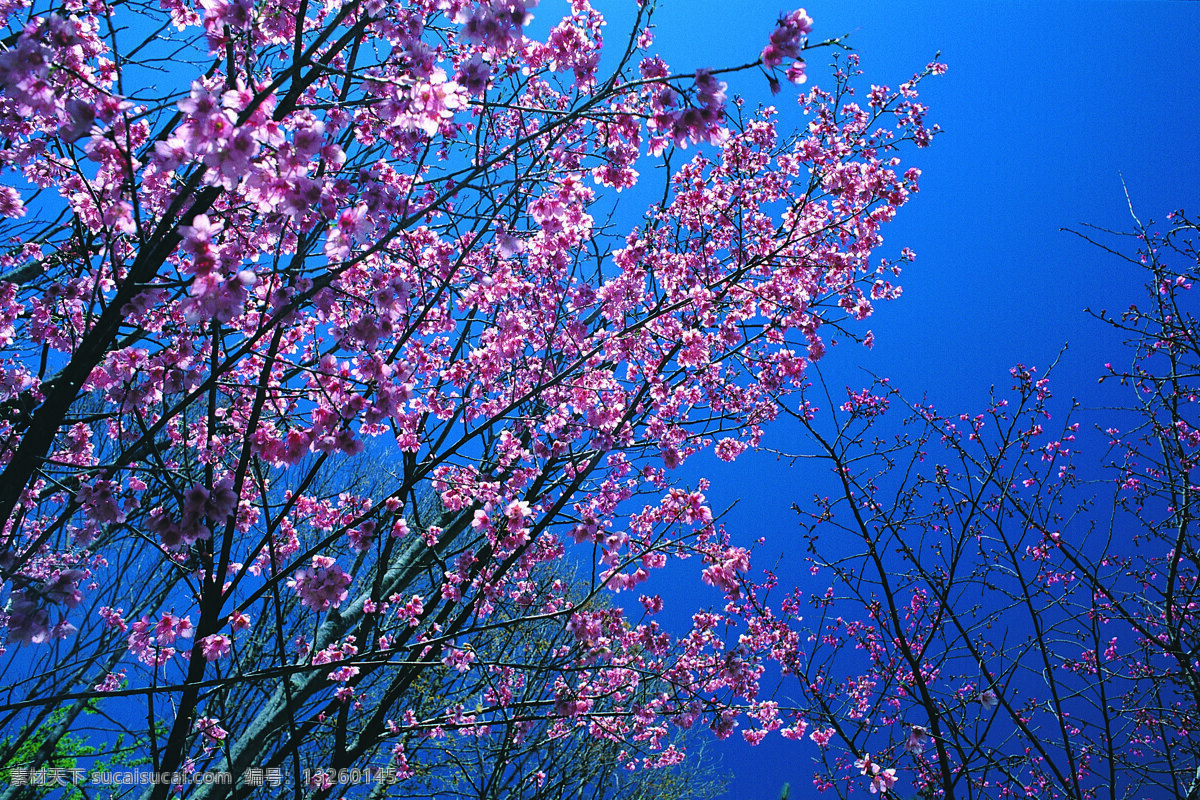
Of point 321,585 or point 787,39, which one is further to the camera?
point 321,585

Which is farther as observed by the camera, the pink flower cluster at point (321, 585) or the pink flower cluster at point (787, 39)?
the pink flower cluster at point (321, 585)

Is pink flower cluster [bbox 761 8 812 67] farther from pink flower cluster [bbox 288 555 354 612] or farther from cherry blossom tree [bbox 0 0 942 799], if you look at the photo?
pink flower cluster [bbox 288 555 354 612]

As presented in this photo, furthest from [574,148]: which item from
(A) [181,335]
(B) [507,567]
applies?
(B) [507,567]

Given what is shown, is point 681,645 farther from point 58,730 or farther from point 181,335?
point 58,730

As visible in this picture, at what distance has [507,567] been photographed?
452cm

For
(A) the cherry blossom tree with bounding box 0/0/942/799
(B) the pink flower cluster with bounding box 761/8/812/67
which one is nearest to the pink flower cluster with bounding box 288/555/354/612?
(A) the cherry blossom tree with bounding box 0/0/942/799

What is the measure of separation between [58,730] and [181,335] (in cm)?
520

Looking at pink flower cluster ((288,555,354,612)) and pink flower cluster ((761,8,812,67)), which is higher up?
pink flower cluster ((761,8,812,67))

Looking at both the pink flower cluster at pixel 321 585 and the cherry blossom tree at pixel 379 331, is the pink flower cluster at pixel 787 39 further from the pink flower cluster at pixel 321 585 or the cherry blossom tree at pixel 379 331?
the pink flower cluster at pixel 321 585

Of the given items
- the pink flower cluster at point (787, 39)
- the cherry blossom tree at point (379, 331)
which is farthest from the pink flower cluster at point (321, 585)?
the pink flower cluster at point (787, 39)

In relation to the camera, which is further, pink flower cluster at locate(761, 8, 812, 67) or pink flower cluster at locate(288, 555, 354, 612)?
pink flower cluster at locate(288, 555, 354, 612)

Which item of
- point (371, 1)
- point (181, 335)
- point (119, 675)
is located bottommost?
point (119, 675)

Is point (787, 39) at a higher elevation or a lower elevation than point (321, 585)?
higher

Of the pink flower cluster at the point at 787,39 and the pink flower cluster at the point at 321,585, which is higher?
the pink flower cluster at the point at 787,39
